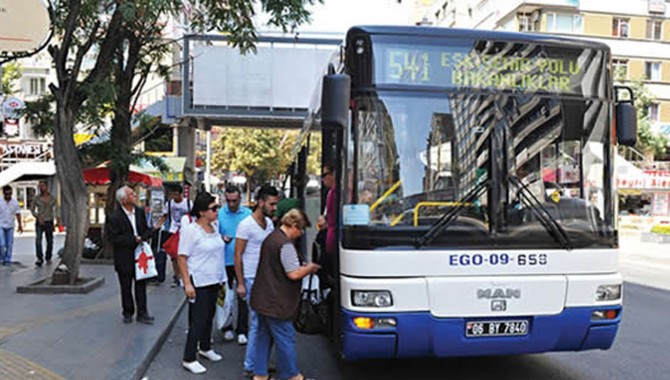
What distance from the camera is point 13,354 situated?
5.94 meters

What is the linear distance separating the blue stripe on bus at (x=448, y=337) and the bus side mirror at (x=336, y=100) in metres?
1.52

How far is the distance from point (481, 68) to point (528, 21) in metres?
38.3

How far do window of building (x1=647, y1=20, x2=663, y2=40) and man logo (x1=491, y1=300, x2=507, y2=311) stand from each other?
4396 centimetres

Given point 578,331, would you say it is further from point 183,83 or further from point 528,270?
point 183,83

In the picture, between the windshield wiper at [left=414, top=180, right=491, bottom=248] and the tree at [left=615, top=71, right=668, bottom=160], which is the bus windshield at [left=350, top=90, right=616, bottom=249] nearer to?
the windshield wiper at [left=414, top=180, right=491, bottom=248]

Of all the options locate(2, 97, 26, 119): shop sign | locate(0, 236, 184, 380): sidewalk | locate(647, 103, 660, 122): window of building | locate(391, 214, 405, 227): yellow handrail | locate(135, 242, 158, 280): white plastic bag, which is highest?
locate(647, 103, 660, 122): window of building

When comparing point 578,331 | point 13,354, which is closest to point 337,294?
point 578,331

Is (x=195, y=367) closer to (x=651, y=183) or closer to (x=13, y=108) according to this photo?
(x=13, y=108)

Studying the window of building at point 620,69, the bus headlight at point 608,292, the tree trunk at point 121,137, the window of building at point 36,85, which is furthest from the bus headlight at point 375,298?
the window of building at point 36,85

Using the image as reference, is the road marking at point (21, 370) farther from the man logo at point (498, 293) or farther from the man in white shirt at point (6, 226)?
the man in white shirt at point (6, 226)

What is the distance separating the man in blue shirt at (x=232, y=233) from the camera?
22.6ft

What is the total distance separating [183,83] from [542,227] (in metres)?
17.0

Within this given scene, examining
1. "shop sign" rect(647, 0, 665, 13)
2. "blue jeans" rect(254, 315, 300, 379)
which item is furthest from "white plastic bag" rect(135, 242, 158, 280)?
"shop sign" rect(647, 0, 665, 13)

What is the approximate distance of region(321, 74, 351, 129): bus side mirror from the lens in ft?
15.2
